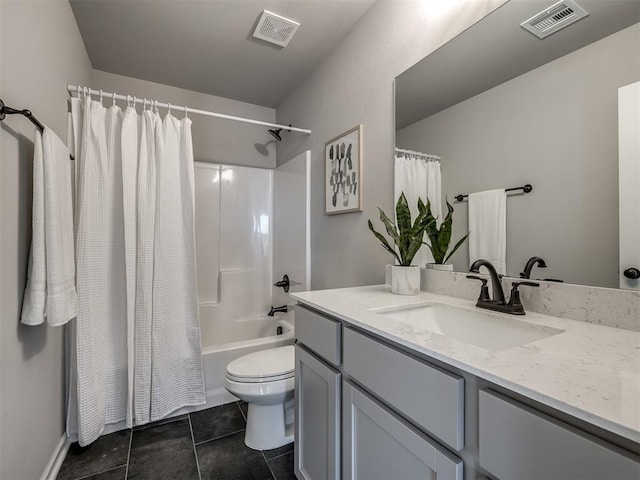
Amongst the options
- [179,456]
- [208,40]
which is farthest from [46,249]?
[208,40]

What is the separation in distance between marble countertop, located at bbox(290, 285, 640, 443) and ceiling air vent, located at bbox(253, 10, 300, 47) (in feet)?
5.66

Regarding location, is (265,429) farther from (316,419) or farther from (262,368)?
(316,419)

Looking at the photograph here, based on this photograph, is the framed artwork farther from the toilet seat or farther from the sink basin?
the toilet seat

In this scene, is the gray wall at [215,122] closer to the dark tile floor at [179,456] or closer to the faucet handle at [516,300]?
the dark tile floor at [179,456]

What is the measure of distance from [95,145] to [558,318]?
2.26 m

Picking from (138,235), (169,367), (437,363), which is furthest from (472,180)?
(169,367)

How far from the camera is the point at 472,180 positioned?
1.18 metres

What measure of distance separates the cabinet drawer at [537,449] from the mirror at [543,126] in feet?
1.95

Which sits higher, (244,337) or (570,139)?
(570,139)

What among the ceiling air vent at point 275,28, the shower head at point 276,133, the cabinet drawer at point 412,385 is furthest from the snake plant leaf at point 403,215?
the shower head at point 276,133

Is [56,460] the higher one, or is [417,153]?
[417,153]

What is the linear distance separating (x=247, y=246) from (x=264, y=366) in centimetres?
140

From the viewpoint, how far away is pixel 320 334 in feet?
3.56

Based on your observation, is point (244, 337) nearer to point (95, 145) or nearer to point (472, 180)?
point (95, 145)
